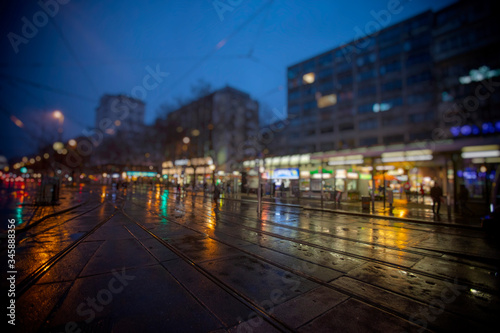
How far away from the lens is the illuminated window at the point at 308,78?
5800 centimetres

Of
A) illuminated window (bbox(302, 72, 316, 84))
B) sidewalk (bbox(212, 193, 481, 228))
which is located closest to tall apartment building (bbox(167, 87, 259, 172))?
illuminated window (bbox(302, 72, 316, 84))

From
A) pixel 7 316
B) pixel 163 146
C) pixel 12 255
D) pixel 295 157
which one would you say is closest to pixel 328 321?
pixel 7 316

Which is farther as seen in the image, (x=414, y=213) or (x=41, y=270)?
(x=414, y=213)

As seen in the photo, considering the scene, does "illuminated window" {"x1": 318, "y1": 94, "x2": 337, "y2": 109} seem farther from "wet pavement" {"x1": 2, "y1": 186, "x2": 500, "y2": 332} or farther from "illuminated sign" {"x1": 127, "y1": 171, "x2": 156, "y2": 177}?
"illuminated sign" {"x1": 127, "y1": 171, "x2": 156, "y2": 177}

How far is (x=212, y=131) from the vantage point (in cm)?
5441

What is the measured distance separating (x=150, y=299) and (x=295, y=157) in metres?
25.1

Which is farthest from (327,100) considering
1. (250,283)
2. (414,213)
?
(250,283)

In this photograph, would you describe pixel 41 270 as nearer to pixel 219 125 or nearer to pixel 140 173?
pixel 219 125

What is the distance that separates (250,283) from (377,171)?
23503mm

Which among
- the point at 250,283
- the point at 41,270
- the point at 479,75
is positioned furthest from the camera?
the point at 479,75

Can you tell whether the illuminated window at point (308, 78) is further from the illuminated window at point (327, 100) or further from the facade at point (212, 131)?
the facade at point (212, 131)

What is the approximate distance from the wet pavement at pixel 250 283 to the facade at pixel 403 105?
515 inches

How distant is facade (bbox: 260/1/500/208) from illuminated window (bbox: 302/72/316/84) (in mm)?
249

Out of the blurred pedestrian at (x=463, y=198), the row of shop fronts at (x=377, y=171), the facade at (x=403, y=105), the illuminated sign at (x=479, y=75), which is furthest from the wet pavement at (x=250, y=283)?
the illuminated sign at (x=479, y=75)
